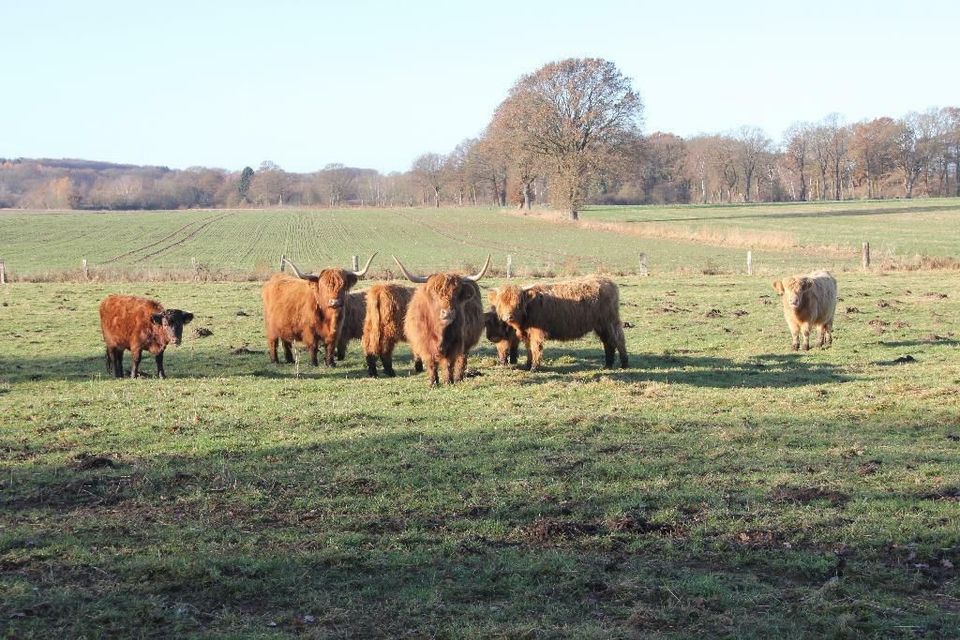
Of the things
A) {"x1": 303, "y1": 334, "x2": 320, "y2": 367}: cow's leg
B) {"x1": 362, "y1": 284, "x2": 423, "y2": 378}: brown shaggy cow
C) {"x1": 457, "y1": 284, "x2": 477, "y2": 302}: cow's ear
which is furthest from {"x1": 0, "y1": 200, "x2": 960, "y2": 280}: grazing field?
{"x1": 457, "y1": 284, "x2": 477, "y2": 302}: cow's ear

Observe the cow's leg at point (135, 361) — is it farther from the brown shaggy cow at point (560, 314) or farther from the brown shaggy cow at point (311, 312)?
the brown shaggy cow at point (560, 314)

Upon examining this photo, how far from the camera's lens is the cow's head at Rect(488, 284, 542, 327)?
46.9 feet

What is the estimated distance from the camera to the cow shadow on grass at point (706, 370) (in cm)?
1296

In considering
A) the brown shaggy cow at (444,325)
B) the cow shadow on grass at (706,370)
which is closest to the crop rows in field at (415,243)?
the cow shadow on grass at (706,370)

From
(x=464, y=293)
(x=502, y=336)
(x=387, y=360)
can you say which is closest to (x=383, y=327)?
(x=387, y=360)

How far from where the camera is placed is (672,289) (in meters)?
27.3

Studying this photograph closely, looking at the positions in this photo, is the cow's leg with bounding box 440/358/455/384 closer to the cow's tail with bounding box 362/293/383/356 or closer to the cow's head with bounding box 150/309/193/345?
the cow's tail with bounding box 362/293/383/356

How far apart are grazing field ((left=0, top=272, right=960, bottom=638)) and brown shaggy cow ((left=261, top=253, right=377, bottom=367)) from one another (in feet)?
4.93

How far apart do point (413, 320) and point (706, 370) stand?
4562mm

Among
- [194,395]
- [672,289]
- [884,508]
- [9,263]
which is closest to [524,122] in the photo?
[9,263]

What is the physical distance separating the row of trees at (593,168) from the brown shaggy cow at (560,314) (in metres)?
48.5

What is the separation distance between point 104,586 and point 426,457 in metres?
3.46

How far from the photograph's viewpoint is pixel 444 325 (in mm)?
12633

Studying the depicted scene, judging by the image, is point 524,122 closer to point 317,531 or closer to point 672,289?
point 672,289
